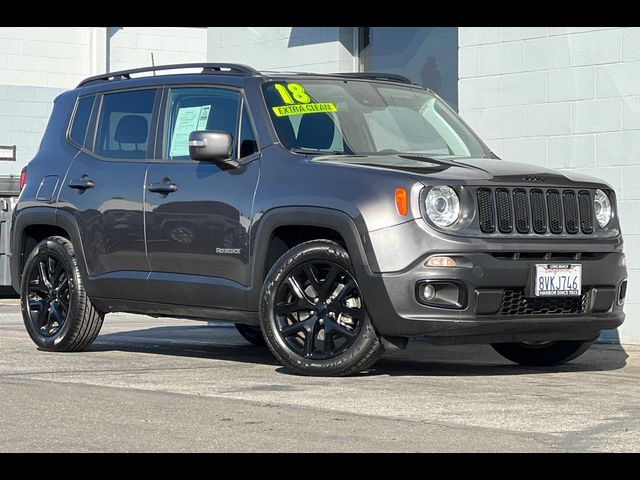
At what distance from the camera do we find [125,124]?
10133 mm

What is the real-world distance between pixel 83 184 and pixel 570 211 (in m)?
3.35

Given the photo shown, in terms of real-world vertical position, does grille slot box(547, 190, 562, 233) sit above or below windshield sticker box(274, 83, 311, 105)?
below

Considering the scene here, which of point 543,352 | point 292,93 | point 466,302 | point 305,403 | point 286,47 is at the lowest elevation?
point 305,403

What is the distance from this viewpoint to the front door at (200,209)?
9023 mm

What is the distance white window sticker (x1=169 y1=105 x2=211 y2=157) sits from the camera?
962cm

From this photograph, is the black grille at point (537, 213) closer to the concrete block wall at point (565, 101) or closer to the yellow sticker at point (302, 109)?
the yellow sticker at point (302, 109)

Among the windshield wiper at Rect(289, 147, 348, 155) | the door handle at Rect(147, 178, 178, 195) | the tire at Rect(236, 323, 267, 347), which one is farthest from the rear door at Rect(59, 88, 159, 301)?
the tire at Rect(236, 323, 267, 347)

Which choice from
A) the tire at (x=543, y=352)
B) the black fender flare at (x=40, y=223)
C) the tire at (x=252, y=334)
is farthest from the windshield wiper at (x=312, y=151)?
the tire at (x=252, y=334)

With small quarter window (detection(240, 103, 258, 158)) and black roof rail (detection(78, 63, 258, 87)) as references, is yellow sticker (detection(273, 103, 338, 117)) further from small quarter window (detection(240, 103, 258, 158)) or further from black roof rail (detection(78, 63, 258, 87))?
black roof rail (detection(78, 63, 258, 87))

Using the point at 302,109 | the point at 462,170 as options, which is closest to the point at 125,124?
the point at 302,109

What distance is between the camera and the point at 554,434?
6352 mm

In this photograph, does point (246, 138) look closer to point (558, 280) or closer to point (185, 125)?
point (185, 125)

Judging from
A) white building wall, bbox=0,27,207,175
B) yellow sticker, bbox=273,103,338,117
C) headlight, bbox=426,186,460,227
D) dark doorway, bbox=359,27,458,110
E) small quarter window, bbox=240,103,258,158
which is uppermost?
white building wall, bbox=0,27,207,175

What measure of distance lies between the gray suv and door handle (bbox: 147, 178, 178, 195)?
0.02m
